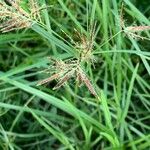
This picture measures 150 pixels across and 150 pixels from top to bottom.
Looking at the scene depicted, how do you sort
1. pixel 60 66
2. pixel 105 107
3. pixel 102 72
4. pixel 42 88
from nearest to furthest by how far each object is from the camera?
pixel 60 66 → pixel 105 107 → pixel 42 88 → pixel 102 72

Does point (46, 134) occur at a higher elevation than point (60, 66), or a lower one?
lower

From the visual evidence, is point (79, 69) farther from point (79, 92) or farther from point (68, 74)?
point (79, 92)

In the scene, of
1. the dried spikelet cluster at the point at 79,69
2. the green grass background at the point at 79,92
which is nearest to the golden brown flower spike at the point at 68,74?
the dried spikelet cluster at the point at 79,69

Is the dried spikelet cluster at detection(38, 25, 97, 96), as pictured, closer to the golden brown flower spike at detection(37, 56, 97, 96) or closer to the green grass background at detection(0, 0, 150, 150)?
the golden brown flower spike at detection(37, 56, 97, 96)

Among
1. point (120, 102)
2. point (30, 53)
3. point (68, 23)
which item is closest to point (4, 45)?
point (30, 53)

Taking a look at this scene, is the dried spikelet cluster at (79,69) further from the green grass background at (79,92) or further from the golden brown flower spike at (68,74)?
the green grass background at (79,92)

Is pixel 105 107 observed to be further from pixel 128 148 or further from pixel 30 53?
pixel 30 53

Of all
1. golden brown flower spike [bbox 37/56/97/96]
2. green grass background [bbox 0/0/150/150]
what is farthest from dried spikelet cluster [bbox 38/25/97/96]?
green grass background [bbox 0/0/150/150]

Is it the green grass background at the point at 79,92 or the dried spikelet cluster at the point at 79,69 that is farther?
the green grass background at the point at 79,92

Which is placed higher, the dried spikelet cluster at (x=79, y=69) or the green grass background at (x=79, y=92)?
the dried spikelet cluster at (x=79, y=69)
